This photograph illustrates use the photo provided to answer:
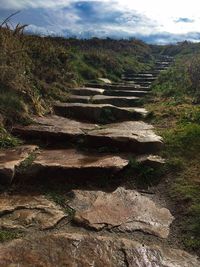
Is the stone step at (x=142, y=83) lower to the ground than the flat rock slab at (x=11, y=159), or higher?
higher

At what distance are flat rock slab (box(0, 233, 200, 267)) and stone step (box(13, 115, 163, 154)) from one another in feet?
7.11

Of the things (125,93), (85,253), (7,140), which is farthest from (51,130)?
(125,93)

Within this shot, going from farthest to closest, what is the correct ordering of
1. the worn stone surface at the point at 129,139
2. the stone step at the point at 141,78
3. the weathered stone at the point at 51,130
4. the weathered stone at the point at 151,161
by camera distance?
the stone step at the point at 141,78
the weathered stone at the point at 51,130
the worn stone surface at the point at 129,139
the weathered stone at the point at 151,161

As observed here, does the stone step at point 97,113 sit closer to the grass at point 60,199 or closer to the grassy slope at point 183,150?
the grassy slope at point 183,150

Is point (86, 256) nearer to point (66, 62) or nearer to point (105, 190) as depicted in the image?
point (105, 190)

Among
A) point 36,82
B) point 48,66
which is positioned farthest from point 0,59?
point 48,66

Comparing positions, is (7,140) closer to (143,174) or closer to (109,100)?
(143,174)

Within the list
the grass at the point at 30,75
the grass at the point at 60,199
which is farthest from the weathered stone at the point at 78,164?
the grass at the point at 30,75

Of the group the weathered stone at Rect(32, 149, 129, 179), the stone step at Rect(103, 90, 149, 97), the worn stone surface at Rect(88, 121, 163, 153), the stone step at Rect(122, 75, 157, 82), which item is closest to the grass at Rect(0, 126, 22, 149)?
the weathered stone at Rect(32, 149, 129, 179)

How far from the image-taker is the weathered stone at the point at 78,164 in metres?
4.61

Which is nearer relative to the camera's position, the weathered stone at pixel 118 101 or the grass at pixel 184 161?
the grass at pixel 184 161

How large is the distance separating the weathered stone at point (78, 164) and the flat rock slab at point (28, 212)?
20.2 inches

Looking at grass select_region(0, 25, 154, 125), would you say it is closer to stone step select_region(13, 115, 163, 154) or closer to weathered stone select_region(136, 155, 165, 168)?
stone step select_region(13, 115, 163, 154)

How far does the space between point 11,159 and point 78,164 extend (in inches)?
31.4
